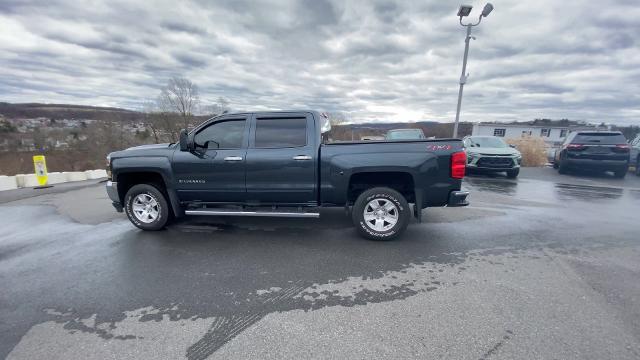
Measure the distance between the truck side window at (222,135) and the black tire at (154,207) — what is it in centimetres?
111

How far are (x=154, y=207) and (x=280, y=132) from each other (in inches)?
99.4

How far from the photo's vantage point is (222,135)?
4.67 meters

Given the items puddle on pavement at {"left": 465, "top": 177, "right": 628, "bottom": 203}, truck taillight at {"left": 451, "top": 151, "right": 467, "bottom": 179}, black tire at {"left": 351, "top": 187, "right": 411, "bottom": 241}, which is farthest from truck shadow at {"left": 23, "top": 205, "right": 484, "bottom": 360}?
puddle on pavement at {"left": 465, "top": 177, "right": 628, "bottom": 203}

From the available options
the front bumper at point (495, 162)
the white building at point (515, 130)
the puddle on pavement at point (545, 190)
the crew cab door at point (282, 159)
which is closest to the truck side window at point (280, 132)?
the crew cab door at point (282, 159)

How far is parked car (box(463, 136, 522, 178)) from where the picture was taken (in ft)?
33.9

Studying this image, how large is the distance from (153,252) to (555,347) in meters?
4.56

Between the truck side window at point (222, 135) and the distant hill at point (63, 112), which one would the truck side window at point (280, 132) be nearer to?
the truck side window at point (222, 135)

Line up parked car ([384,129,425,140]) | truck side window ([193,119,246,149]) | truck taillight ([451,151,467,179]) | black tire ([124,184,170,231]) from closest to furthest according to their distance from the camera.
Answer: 1. truck taillight ([451,151,467,179])
2. truck side window ([193,119,246,149])
3. black tire ([124,184,170,231])
4. parked car ([384,129,425,140])

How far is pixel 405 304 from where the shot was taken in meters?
2.78

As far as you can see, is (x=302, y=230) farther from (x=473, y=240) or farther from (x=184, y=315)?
(x=473, y=240)

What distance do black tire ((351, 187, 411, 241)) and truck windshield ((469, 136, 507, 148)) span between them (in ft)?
29.2

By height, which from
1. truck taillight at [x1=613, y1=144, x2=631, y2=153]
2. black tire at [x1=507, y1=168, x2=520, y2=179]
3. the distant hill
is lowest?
black tire at [x1=507, y1=168, x2=520, y2=179]

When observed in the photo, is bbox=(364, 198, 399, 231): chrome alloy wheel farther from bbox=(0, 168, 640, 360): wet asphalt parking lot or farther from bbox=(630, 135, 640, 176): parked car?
bbox=(630, 135, 640, 176): parked car

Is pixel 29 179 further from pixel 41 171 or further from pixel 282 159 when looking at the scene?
pixel 282 159
